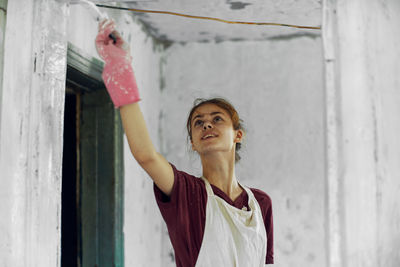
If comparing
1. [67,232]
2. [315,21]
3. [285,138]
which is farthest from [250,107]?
[67,232]

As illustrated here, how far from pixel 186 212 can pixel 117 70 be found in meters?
0.39

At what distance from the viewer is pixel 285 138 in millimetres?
2371

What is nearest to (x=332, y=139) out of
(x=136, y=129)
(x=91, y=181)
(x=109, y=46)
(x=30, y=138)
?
(x=136, y=129)

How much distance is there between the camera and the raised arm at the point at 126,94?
94cm

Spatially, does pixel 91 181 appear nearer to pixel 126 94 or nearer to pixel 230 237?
pixel 230 237

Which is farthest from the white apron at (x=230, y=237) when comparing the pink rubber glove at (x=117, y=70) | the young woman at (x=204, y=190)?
the pink rubber glove at (x=117, y=70)

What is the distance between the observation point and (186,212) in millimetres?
1098

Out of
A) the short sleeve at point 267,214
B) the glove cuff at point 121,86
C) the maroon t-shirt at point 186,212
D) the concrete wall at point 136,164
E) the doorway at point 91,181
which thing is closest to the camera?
the glove cuff at point 121,86

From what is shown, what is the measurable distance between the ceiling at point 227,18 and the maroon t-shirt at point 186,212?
3.02ft

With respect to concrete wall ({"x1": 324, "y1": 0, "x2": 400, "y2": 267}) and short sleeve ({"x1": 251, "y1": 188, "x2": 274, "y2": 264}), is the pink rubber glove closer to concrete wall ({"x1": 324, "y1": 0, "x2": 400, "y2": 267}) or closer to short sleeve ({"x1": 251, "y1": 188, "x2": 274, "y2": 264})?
concrete wall ({"x1": 324, "y1": 0, "x2": 400, "y2": 267})

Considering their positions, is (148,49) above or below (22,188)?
above

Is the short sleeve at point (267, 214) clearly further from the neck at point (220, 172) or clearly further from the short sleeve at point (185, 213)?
the short sleeve at point (185, 213)

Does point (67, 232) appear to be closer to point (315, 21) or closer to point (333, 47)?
point (333, 47)

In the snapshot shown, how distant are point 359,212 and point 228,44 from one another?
175cm
